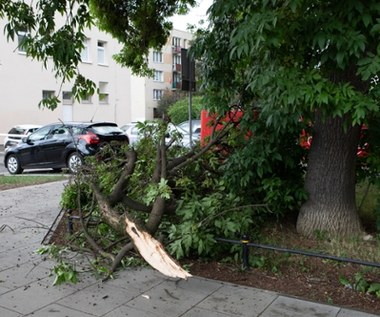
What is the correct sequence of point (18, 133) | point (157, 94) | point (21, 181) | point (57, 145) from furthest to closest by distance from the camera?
point (157, 94) → point (18, 133) → point (57, 145) → point (21, 181)

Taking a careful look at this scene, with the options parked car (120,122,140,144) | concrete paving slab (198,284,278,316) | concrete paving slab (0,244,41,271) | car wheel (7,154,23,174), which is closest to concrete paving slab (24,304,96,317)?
concrete paving slab (198,284,278,316)

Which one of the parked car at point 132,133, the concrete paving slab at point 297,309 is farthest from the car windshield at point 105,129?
the concrete paving slab at point 297,309

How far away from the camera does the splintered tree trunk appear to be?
511 centimetres

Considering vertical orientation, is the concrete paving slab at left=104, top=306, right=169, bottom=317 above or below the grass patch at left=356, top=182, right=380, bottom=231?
below

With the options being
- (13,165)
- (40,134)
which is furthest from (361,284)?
(13,165)

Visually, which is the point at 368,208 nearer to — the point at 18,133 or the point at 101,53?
the point at 18,133

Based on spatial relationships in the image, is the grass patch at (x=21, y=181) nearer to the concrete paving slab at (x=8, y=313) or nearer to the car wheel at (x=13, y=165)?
the car wheel at (x=13, y=165)

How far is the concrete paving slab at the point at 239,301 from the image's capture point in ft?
12.4

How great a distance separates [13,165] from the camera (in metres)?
15.1

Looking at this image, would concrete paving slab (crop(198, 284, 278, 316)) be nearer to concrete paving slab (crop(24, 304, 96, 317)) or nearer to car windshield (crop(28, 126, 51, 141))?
concrete paving slab (crop(24, 304, 96, 317))

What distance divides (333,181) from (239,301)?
199cm

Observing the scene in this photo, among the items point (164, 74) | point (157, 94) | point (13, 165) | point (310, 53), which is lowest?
point (13, 165)

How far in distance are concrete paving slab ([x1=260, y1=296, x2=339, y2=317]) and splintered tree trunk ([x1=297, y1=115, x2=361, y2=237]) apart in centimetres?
147

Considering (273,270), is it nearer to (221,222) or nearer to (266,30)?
(221,222)
